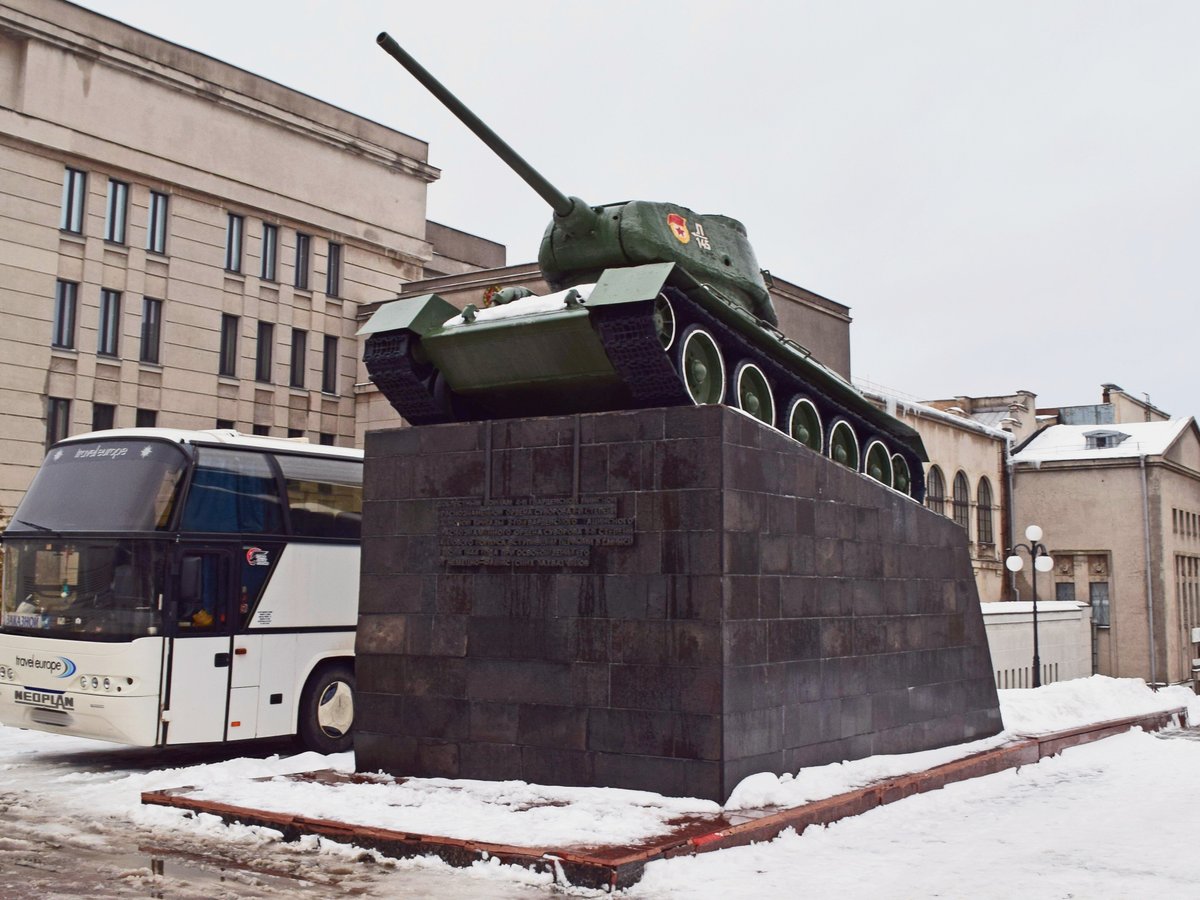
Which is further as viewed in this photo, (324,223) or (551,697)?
(324,223)

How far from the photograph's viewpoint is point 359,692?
10.6 metres

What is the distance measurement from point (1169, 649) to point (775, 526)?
3933cm

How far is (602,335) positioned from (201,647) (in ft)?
16.9

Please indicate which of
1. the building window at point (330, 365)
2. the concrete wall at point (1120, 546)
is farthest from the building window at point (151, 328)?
the concrete wall at point (1120, 546)

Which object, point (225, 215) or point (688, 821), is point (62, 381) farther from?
point (688, 821)

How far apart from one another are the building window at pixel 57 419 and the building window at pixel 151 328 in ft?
7.41

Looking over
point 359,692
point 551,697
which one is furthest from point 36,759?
point 551,697

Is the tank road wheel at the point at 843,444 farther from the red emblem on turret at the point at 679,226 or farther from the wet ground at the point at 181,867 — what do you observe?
the wet ground at the point at 181,867

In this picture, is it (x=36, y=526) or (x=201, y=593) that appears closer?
(x=201, y=593)

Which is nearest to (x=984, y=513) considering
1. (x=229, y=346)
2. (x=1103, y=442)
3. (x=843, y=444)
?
(x=1103, y=442)

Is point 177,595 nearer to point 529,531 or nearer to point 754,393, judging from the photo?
point 529,531

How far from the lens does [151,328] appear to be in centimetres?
2955

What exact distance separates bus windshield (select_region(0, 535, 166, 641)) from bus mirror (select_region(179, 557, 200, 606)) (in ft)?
0.65

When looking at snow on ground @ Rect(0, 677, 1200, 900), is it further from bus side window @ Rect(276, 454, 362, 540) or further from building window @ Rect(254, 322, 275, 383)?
building window @ Rect(254, 322, 275, 383)
